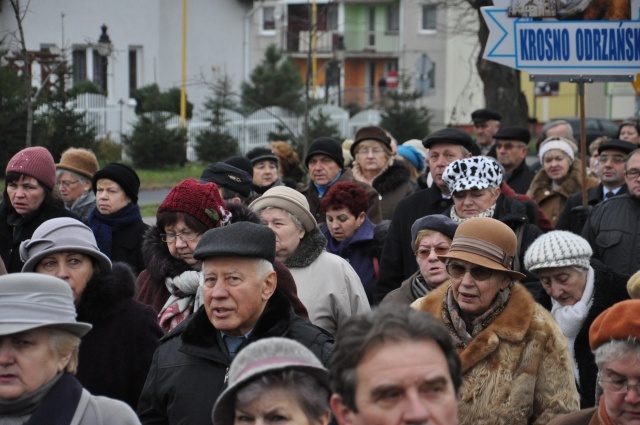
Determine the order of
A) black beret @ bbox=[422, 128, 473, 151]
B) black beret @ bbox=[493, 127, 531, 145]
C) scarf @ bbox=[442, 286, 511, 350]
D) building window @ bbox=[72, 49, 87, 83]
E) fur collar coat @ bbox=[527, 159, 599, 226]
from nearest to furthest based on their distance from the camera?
scarf @ bbox=[442, 286, 511, 350] → black beret @ bbox=[422, 128, 473, 151] → fur collar coat @ bbox=[527, 159, 599, 226] → black beret @ bbox=[493, 127, 531, 145] → building window @ bbox=[72, 49, 87, 83]

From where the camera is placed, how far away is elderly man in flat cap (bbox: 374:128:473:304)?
7.79 meters

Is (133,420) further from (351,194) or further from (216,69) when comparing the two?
(216,69)

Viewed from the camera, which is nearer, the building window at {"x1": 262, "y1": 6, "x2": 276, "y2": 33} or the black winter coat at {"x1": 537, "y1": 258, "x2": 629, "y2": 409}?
the black winter coat at {"x1": 537, "y1": 258, "x2": 629, "y2": 409}

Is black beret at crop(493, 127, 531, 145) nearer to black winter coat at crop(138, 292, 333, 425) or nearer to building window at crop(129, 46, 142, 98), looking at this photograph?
black winter coat at crop(138, 292, 333, 425)

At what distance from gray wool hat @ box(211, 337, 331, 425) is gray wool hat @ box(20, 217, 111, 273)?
1.99m

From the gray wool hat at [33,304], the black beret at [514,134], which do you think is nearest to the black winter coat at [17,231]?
the gray wool hat at [33,304]

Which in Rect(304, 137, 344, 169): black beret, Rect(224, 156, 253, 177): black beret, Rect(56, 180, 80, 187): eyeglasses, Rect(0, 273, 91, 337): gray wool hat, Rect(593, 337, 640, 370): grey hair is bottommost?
Rect(593, 337, 640, 370): grey hair

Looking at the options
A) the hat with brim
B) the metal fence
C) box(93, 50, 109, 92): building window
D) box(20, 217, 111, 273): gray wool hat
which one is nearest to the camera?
the hat with brim

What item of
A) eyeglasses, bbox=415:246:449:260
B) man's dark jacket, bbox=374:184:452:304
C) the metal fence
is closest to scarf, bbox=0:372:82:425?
eyeglasses, bbox=415:246:449:260

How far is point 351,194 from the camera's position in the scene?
8.31m

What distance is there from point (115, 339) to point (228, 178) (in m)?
3.17

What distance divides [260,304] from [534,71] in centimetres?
437

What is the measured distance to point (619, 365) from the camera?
4238mm

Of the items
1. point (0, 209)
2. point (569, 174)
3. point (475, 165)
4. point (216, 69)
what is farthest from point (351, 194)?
point (216, 69)
